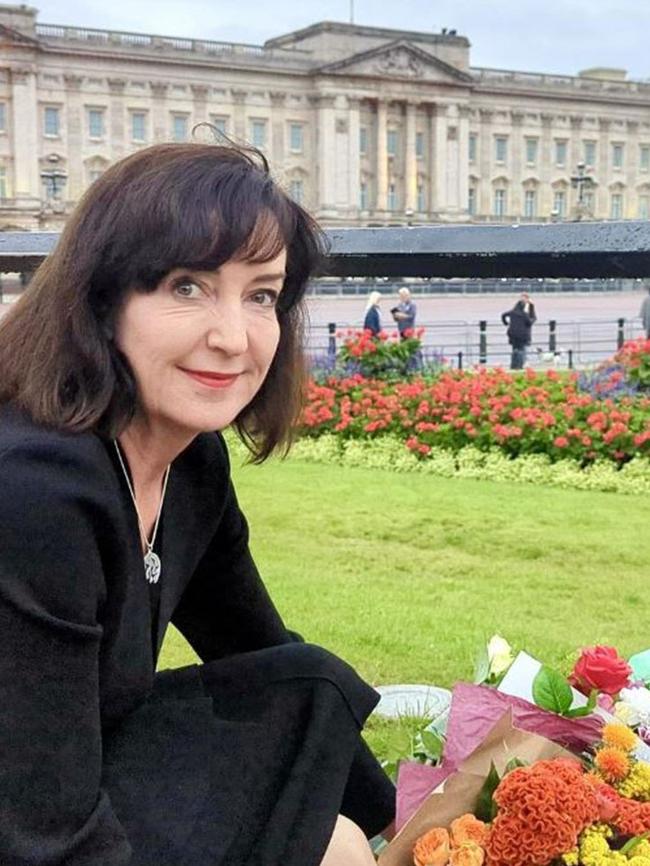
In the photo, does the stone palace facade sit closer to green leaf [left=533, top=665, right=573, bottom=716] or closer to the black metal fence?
the black metal fence

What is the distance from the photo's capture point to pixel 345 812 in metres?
1.69

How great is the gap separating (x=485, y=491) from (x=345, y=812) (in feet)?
15.6

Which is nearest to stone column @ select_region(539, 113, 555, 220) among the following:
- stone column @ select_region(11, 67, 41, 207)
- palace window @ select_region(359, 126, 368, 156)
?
palace window @ select_region(359, 126, 368, 156)

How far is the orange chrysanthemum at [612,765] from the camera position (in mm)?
1584

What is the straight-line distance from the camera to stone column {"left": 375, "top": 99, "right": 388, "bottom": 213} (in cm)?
5712

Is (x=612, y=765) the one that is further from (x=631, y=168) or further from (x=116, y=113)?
(x=631, y=168)

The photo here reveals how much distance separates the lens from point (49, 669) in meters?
1.28

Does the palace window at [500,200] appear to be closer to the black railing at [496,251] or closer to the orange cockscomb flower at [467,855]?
the black railing at [496,251]

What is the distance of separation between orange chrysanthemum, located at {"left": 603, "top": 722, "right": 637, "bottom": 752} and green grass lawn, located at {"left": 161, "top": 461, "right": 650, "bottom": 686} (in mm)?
1438

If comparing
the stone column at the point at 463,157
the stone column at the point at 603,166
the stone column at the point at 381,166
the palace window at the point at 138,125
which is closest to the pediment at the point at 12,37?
the palace window at the point at 138,125

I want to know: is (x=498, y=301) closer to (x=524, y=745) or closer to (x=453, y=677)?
(x=453, y=677)

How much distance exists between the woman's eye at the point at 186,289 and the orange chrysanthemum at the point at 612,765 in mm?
786

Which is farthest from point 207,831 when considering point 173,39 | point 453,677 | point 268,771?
point 173,39

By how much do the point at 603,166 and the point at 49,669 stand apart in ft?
213
